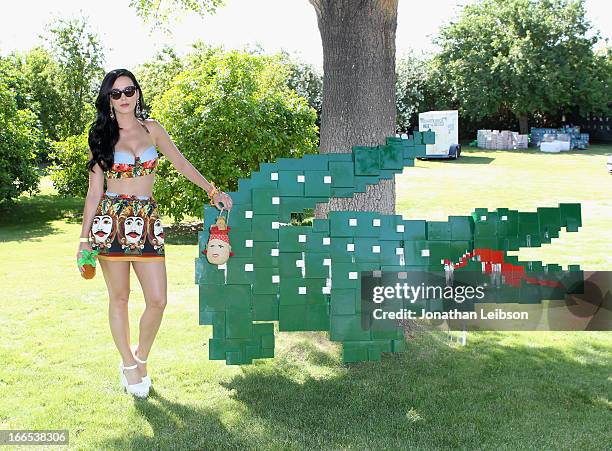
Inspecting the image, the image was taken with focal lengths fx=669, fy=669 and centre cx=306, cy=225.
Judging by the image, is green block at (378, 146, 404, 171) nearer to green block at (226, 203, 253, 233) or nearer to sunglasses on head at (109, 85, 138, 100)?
green block at (226, 203, 253, 233)

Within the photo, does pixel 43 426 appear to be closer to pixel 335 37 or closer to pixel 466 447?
pixel 466 447

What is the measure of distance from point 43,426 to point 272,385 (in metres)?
1.43

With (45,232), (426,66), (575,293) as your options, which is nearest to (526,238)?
(575,293)

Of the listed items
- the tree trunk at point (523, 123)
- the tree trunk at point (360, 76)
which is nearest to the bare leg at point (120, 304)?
the tree trunk at point (360, 76)

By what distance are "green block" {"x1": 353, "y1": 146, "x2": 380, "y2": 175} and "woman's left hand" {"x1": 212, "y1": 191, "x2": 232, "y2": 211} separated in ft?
2.77

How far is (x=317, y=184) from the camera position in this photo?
4316 millimetres

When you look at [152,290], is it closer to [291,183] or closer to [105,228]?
[105,228]

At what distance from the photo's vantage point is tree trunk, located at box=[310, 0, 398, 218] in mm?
5078

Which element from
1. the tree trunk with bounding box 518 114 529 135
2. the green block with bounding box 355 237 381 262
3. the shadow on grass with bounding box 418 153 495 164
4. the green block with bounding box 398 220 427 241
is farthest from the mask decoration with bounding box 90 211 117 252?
the tree trunk with bounding box 518 114 529 135

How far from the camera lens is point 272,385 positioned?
4.46m

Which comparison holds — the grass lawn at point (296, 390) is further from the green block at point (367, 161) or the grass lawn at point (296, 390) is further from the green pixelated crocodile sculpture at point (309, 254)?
the green block at point (367, 161)

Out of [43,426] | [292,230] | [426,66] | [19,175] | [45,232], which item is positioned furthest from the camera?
[426,66]

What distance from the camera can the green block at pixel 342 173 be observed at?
4328 mm

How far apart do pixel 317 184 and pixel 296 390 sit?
135 cm
